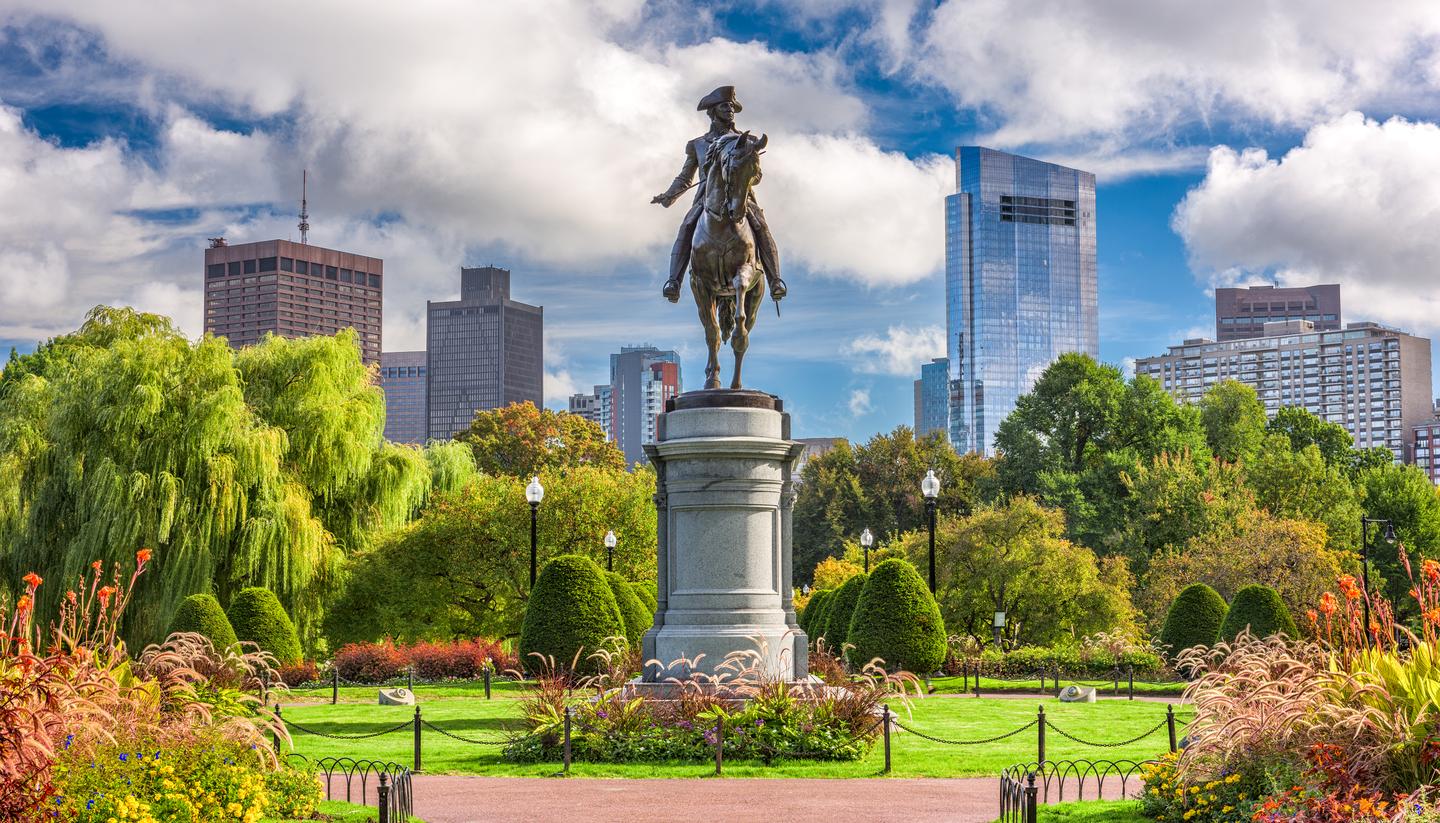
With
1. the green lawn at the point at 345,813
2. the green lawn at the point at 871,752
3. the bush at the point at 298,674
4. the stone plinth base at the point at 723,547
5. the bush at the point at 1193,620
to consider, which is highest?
the stone plinth base at the point at 723,547

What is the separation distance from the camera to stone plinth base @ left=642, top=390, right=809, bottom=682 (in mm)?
18094

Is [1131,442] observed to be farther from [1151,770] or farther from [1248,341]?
[1248,341]

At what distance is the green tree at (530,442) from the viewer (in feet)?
232

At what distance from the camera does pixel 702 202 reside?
19812 mm

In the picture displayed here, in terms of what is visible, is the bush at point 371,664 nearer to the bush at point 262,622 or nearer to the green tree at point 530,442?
the bush at point 262,622

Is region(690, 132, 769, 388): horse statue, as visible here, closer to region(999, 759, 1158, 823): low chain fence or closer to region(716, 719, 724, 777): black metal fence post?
region(716, 719, 724, 777): black metal fence post

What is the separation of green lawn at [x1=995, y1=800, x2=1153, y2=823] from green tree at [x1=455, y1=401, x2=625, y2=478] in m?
58.1

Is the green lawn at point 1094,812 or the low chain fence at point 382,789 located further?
the green lawn at point 1094,812

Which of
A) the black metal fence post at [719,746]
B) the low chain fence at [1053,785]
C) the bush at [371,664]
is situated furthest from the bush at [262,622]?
the low chain fence at [1053,785]

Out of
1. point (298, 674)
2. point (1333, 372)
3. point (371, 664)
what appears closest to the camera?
point (298, 674)

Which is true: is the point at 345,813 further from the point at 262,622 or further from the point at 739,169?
the point at 262,622

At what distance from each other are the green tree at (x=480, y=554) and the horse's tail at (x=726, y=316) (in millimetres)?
18798

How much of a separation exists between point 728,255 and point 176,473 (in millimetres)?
18419

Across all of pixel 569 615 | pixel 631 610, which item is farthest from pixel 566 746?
pixel 631 610
